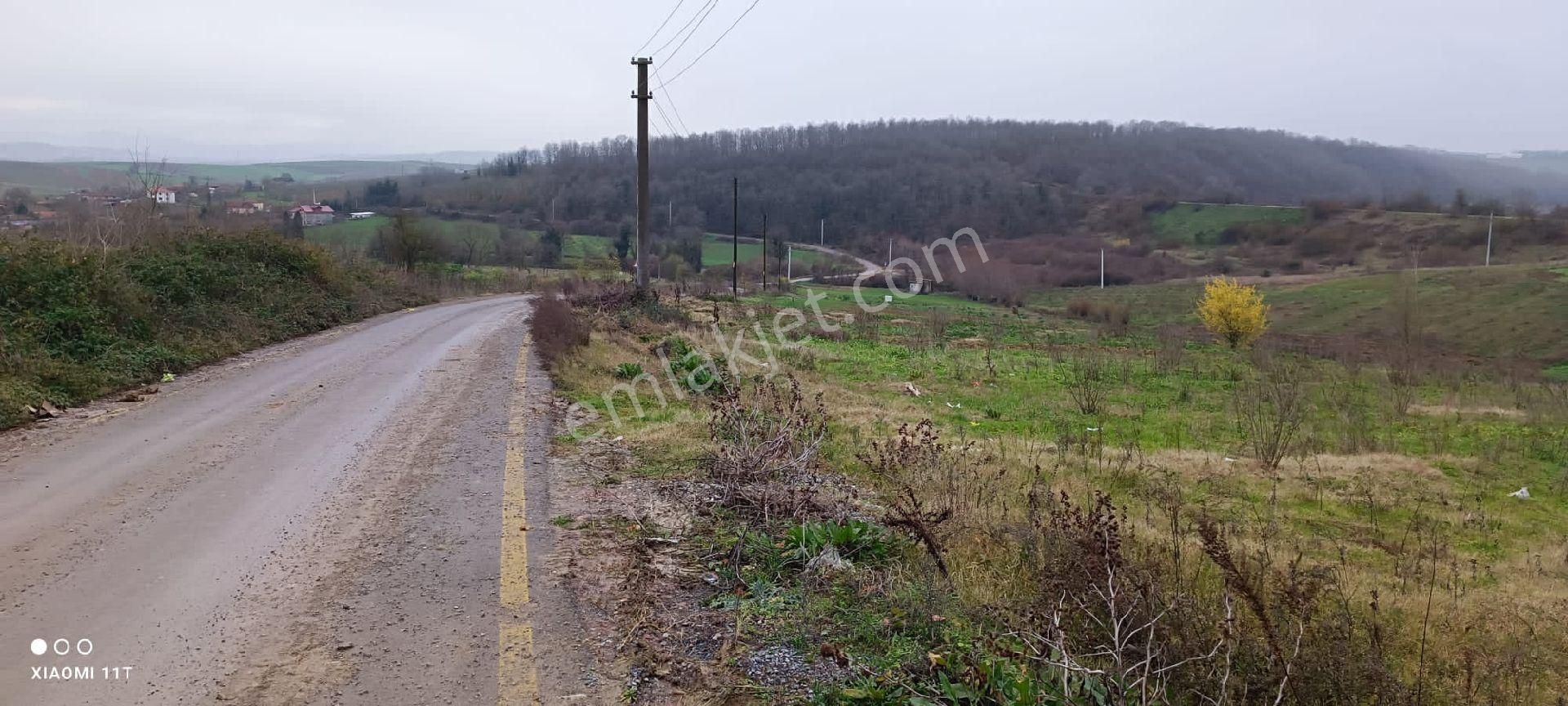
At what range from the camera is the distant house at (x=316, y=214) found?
187 feet

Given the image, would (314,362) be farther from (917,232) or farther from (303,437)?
(917,232)

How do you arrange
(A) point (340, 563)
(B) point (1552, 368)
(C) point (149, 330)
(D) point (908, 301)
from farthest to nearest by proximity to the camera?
(D) point (908, 301) < (B) point (1552, 368) < (C) point (149, 330) < (A) point (340, 563)

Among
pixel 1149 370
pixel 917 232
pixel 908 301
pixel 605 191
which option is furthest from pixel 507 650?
pixel 917 232

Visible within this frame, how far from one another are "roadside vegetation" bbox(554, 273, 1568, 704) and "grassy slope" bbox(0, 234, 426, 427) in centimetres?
537

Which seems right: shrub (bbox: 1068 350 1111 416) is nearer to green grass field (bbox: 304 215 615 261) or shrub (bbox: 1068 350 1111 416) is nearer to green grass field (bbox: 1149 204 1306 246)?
green grass field (bbox: 304 215 615 261)

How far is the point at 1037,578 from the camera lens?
14.1ft

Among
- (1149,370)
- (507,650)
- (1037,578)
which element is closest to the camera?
(507,650)

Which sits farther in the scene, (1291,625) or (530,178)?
(530,178)

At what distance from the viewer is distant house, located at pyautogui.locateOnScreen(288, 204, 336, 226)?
57.0 m

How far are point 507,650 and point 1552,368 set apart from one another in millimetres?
43628

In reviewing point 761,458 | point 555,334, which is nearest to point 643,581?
point 761,458

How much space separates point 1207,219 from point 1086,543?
387ft

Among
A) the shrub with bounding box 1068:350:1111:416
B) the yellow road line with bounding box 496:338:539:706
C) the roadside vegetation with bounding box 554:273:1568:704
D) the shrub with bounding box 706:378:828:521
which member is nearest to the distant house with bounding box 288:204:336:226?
the shrub with bounding box 1068:350:1111:416
